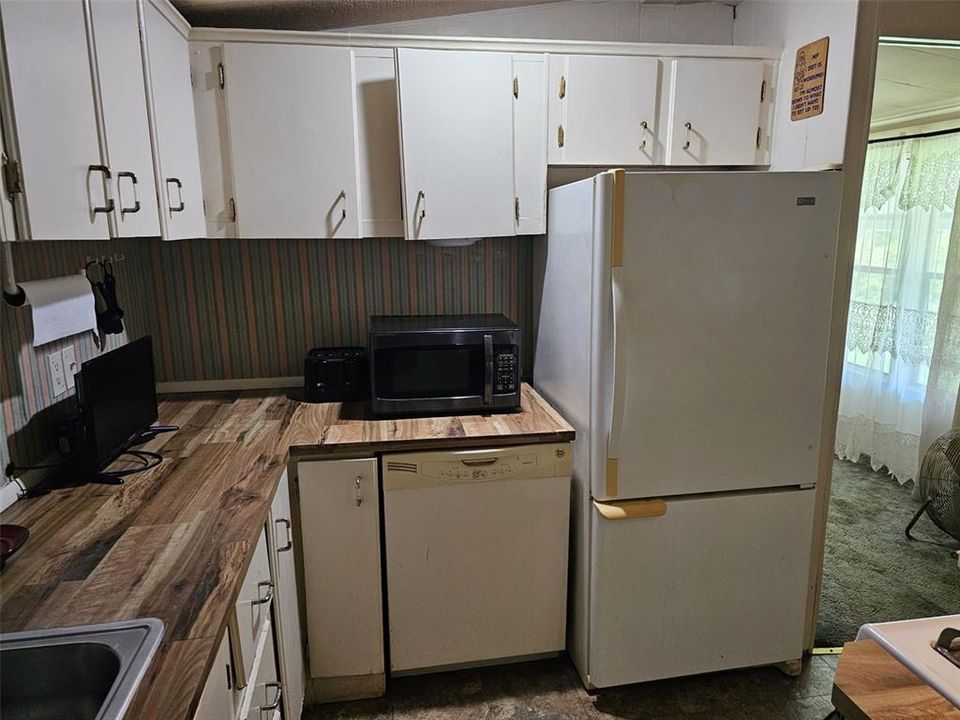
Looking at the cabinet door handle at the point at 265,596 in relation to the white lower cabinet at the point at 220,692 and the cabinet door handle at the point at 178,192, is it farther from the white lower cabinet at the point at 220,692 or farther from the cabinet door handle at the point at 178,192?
the cabinet door handle at the point at 178,192

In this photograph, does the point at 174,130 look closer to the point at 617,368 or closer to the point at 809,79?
the point at 617,368

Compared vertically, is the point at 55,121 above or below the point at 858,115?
below

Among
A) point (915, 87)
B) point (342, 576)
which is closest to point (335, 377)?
point (342, 576)

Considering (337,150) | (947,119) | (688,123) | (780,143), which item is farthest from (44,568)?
(947,119)

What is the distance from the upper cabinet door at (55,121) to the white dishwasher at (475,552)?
3.45 ft

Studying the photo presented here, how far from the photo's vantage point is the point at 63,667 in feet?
3.27

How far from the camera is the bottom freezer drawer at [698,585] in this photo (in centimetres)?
195

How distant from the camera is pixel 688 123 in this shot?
7.47 feet

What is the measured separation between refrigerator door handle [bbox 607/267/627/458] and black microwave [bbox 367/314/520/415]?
16.6 inches

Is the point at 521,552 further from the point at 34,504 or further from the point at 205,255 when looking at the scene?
the point at 205,255

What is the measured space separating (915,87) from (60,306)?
12.2 ft

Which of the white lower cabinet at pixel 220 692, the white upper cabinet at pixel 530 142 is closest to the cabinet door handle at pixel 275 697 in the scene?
the white lower cabinet at pixel 220 692

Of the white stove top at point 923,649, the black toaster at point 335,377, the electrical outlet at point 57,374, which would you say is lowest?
the white stove top at point 923,649

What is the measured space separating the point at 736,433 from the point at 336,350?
1456 mm
